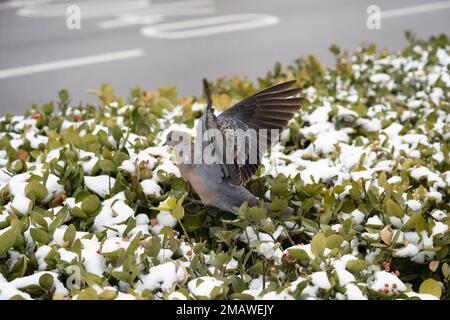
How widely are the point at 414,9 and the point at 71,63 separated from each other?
5.42m

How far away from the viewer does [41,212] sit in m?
2.16

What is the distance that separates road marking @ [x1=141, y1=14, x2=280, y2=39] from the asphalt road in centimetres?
1

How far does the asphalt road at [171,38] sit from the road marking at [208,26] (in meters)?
0.01

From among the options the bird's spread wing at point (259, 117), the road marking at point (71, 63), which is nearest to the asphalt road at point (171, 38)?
the road marking at point (71, 63)

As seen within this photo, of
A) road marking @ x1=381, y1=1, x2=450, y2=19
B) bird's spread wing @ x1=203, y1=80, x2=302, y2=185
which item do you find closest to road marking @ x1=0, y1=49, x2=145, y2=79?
road marking @ x1=381, y1=1, x2=450, y2=19

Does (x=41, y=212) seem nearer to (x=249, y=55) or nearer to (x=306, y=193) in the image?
(x=306, y=193)

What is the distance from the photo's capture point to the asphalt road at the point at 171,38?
6.99m

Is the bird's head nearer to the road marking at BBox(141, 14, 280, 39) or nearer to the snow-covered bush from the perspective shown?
the snow-covered bush

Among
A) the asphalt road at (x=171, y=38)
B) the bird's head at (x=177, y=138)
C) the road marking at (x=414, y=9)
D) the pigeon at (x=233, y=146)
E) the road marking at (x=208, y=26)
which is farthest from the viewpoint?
the road marking at (x=414, y=9)

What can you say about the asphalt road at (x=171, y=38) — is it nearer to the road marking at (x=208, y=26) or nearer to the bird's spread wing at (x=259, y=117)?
the road marking at (x=208, y=26)

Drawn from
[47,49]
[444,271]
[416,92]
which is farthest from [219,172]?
[47,49]

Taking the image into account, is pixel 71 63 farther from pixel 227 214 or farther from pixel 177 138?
pixel 227 214

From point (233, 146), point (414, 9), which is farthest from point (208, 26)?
point (233, 146)

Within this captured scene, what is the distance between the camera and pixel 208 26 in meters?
8.70
